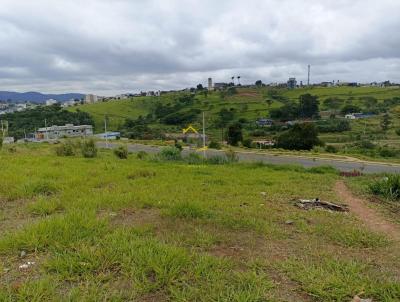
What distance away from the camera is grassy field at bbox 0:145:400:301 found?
2.80 metres

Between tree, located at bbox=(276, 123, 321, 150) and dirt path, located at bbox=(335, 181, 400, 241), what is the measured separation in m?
33.8

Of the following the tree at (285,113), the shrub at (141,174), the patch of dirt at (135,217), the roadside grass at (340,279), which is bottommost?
the shrub at (141,174)

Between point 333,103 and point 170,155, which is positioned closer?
point 170,155

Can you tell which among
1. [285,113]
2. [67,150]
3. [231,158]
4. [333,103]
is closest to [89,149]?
[67,150]

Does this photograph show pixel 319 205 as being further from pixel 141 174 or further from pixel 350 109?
pixel 350 109

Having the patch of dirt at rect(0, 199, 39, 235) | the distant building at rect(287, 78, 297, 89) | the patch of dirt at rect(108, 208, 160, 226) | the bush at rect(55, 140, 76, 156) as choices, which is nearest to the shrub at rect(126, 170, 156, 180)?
the patch of dirt at rect(0, 199, 39, 235)

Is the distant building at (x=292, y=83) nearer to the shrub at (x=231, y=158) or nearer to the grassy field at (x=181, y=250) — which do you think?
the shrub at (x=231, y=158)

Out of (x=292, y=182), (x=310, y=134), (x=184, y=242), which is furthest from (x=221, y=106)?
(x=184, y=242)

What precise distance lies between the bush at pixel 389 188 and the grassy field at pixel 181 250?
2123 millimetres

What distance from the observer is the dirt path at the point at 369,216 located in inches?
186

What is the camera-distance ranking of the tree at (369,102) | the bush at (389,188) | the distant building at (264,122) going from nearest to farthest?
the bush at (389,188)
the distant building at (264,122)
the tree at (369,102)

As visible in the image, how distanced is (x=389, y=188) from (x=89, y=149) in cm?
1307

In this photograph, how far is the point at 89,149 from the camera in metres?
16.7

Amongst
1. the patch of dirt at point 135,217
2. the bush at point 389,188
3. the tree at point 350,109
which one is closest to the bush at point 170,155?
the bush at point 389,188
